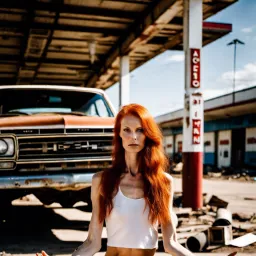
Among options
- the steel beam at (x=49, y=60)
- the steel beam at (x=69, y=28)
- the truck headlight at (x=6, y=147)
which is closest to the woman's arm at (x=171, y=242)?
the truck headlight at (x=6, y=147)

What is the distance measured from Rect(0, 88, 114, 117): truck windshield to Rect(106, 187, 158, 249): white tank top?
3.78 m

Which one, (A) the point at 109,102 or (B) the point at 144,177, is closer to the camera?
(B) the point at 144,177

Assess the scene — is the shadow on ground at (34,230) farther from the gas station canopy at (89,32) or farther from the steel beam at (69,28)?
the steel beam at (69,28)

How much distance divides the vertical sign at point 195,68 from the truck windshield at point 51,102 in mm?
1851

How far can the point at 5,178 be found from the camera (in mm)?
4594

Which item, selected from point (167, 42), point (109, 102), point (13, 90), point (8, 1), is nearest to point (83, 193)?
point (109, 102)

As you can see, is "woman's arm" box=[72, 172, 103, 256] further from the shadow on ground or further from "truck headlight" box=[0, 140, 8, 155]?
"truck headlight" box=[0, 140, 8, 155]

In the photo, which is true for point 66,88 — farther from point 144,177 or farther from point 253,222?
point 144,177

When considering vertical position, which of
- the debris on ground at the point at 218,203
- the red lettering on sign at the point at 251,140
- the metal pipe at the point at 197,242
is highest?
the red lettering on sign at the point at 251,140

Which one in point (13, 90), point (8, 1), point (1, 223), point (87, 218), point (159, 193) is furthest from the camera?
point (8, 1)

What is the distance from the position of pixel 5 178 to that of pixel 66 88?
1.99 metres

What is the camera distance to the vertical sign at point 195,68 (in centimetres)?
718

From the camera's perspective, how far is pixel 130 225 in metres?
1.98

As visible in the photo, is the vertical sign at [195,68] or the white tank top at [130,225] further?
the vertical sign at [195,68]
